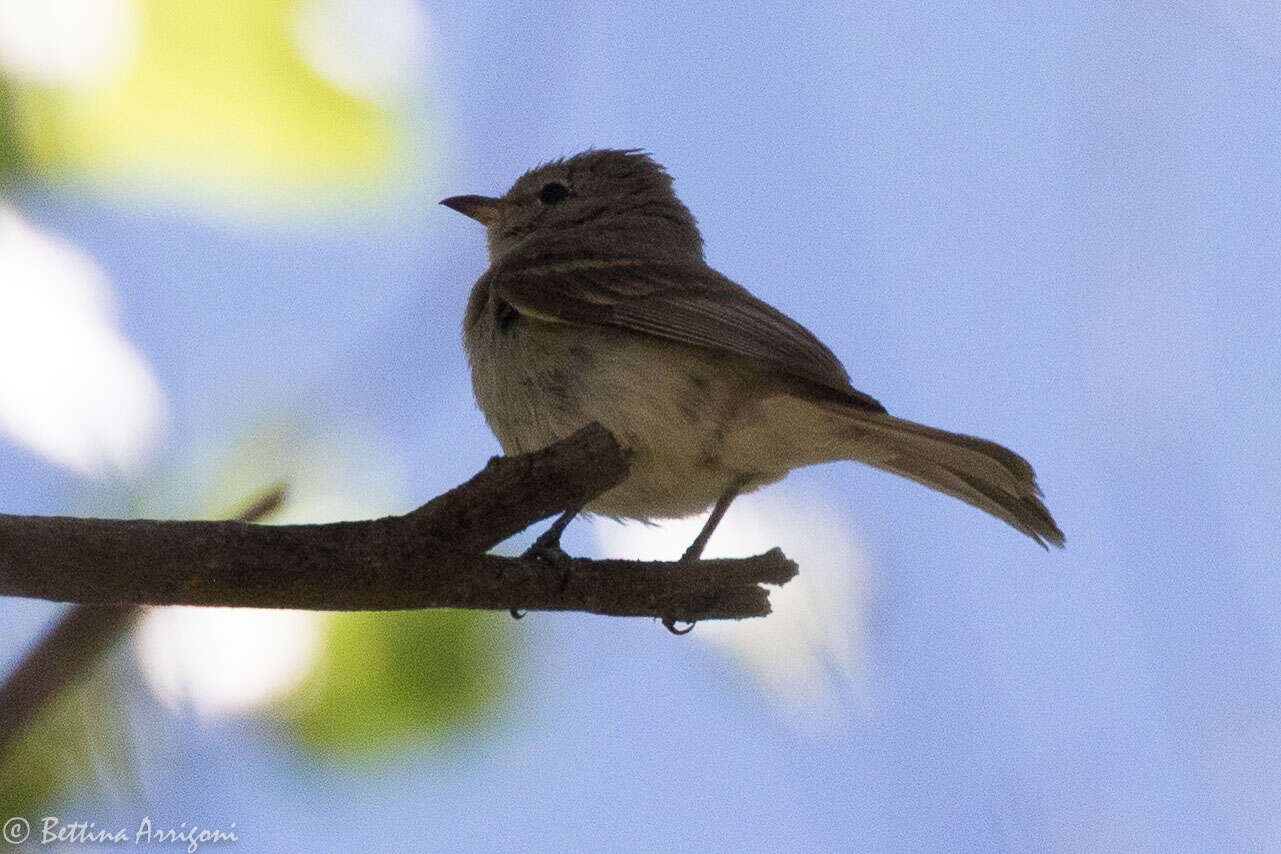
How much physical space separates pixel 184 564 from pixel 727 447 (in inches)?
114

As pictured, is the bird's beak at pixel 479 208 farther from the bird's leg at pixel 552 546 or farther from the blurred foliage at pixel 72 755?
the blurred foliage at pixel 72 755

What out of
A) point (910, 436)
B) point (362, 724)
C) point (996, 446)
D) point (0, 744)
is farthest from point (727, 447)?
point (0, 744)

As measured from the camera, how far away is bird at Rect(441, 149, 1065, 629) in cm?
527

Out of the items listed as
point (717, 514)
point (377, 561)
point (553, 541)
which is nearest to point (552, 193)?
point (717, 514)

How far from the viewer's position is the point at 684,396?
554 centimetres

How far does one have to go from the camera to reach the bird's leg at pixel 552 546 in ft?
14.3

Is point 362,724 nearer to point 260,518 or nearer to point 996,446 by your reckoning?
point 260,518

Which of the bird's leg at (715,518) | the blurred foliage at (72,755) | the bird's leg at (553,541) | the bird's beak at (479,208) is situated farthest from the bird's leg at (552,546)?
the bird's beak at (479,208)

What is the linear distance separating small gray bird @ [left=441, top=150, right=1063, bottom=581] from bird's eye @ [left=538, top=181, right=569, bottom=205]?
6.55 feet

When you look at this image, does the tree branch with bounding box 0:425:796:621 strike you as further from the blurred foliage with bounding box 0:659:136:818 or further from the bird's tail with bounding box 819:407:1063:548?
the bird's tail with bounding box 819:407:1063:548

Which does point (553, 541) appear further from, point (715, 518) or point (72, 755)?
point (72, 755)

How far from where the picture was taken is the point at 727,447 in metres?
5.62

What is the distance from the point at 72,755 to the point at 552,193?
6.04 metres

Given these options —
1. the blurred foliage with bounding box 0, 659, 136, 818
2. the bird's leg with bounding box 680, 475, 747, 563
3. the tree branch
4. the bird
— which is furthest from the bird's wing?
the blurred foliage with bounding box 0, 659, 136, 818
